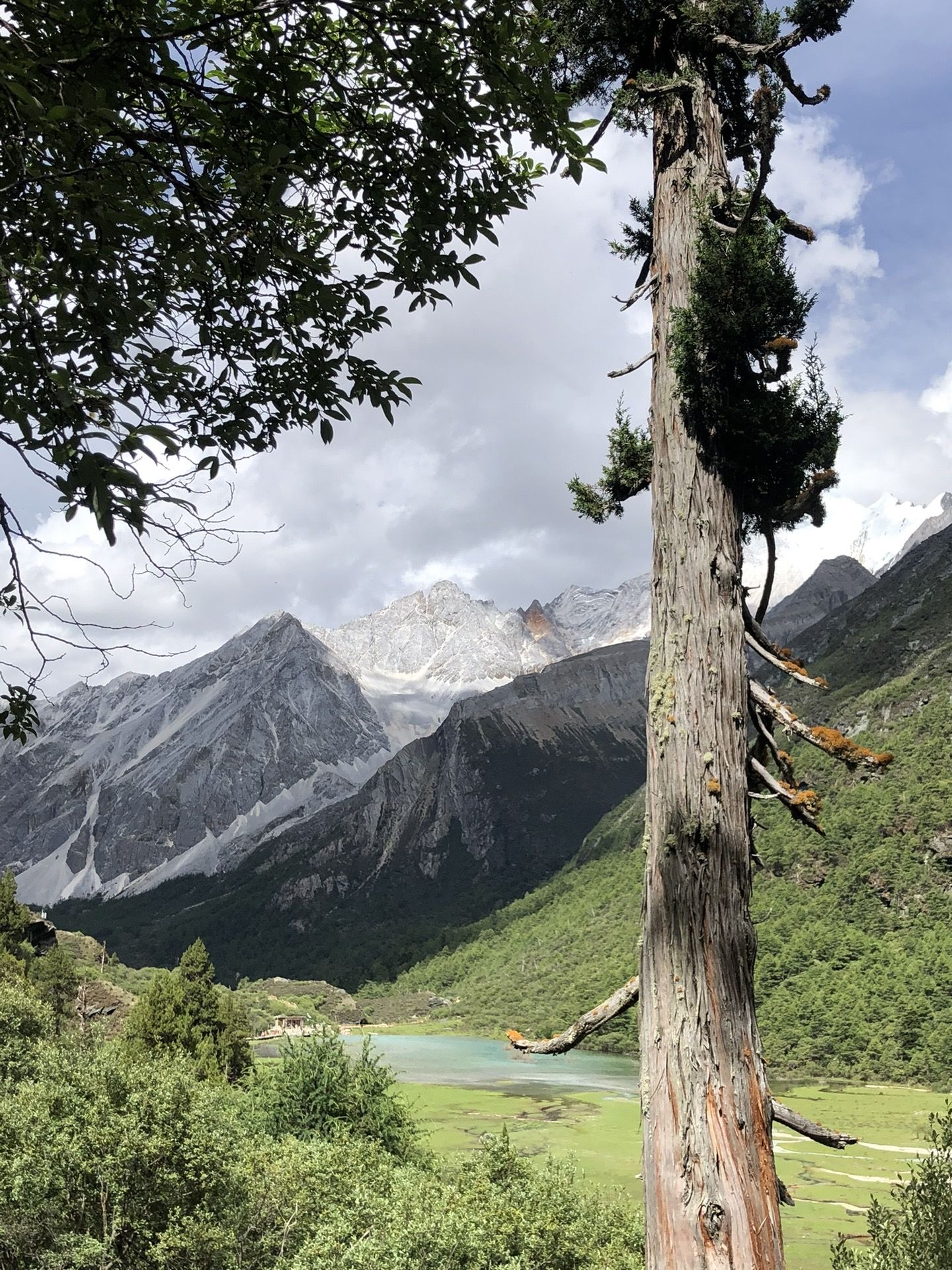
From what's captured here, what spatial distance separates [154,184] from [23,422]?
5.15ft

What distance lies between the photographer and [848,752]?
3.73 metres

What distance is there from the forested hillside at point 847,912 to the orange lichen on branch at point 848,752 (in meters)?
66.0

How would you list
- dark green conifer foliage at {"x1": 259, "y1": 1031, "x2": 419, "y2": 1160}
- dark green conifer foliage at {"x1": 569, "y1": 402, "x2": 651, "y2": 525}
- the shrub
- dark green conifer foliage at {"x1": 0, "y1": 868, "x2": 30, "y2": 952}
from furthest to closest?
dark green conifer foliage at {"x1": 0, "y1": 868, "x2": 30, "y2": 952} < the shrub < dark green conifer foliage at {"x1": 259, "y1": 1031, "x2": 419, "y2": 1160} < dark green conifer foliage at {"x1": 569, "y1": 402, "x2": 651, "y2": 525}

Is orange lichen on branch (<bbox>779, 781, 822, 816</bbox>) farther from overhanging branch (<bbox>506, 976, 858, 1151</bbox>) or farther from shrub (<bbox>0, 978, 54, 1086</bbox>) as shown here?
shrub (<bbox>0, 978, 54, 1086</bbox>)

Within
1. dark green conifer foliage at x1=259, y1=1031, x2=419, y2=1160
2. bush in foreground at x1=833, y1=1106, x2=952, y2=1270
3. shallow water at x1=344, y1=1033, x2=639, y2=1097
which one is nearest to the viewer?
bush in foreground at x1=833, y1=1106, x2=952, y2=1270

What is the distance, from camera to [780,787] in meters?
4.05

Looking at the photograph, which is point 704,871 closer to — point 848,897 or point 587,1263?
point 587,1263

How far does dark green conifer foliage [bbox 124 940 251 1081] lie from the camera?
36.0 m

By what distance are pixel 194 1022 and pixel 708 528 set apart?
1614 inches

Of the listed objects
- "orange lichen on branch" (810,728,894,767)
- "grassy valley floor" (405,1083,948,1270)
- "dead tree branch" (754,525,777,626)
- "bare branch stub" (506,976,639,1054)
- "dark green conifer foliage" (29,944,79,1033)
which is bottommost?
"grassy valley floor" (405,1083,948,1270)

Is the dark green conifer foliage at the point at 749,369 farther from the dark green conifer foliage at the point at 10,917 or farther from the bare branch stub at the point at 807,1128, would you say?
the dark green conifer foliage at the point at 10,917

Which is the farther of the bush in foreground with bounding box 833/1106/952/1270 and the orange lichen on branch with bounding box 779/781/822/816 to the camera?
the bush in foreground with bounding box 833/1106/952/1270

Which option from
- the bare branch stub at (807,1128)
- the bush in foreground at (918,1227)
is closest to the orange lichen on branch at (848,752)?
the bare branch stub at (807,1128)

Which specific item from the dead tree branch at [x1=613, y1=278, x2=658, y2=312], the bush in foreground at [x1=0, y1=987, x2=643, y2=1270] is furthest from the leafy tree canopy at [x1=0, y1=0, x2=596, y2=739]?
the bush in foreground at [x1=0, y1=987, x2=643, y2=1270]
